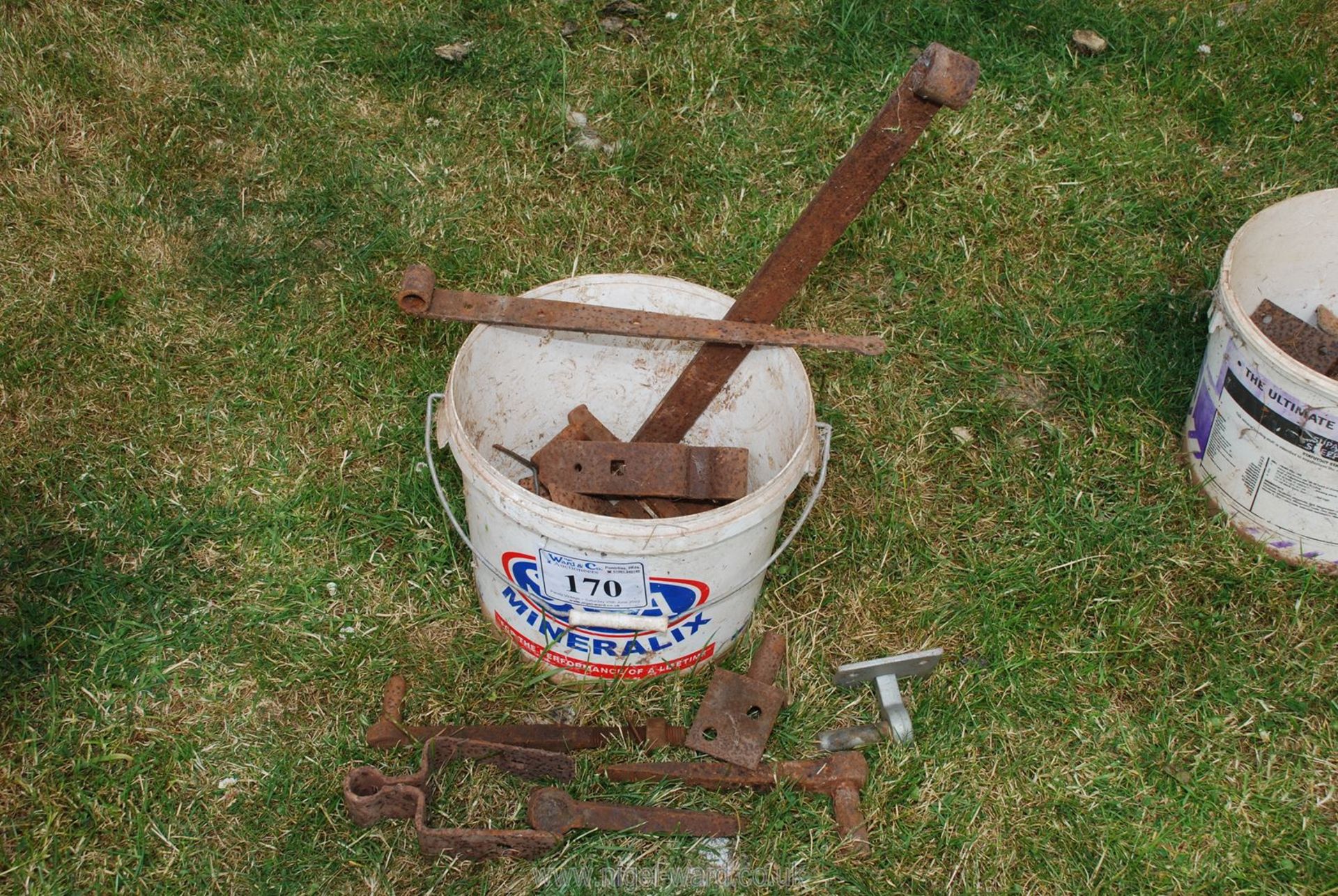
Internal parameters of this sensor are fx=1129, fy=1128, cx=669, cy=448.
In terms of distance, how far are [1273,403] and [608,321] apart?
1575mm

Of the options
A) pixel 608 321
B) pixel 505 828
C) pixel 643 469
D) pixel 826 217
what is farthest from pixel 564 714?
pixel 826 217

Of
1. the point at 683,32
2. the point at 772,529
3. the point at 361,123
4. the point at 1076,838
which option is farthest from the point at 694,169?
the point at 1076,838

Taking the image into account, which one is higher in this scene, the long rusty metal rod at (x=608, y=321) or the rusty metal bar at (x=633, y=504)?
the long rusty metal rod at (x=608, y=321)

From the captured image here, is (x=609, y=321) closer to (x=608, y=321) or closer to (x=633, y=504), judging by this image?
(x=608, y=321)

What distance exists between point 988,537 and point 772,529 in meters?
0.76

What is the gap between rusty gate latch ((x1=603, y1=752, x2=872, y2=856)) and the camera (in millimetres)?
2346

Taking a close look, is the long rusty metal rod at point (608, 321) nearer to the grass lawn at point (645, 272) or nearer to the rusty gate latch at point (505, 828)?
the grass lawn at point (645, 272)

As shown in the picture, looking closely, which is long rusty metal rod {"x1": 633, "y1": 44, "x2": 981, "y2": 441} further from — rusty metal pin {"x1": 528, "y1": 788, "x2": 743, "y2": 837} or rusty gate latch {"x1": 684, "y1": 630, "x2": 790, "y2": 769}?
rusty metal pin {"x1": 528, "y1": 788, "x2": 743, "y2": 837}

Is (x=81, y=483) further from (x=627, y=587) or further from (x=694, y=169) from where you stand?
(x=694, y=169)

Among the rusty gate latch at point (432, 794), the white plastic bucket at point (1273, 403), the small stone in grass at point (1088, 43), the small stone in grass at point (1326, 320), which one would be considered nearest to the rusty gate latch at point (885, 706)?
the rusty gate latch at point (432, 794)

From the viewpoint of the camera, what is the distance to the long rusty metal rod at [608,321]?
2.30 m

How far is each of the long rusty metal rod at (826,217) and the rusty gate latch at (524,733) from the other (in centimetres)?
65

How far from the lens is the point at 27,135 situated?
139 inches

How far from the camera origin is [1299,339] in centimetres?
285
